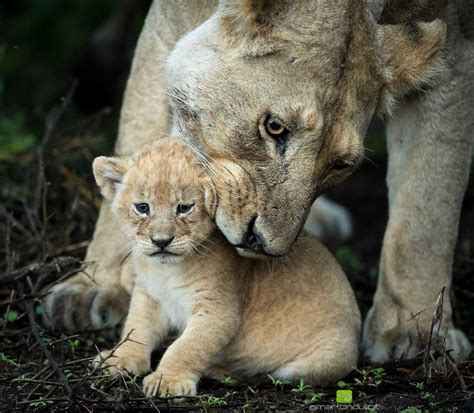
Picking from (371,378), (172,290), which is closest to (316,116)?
Result: (172,290)

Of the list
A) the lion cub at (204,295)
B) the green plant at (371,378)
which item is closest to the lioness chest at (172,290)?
the lion cub at (204,295)

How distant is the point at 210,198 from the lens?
4.94 m

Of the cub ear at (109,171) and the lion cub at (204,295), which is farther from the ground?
the cub ear at (109,171)

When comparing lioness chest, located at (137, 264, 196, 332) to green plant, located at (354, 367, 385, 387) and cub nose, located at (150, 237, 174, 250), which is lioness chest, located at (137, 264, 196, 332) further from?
green plant, located at (354, 367, 385, 387)

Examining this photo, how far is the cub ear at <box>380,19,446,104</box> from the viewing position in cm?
537

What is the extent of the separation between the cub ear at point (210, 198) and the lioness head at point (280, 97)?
38 millimetres

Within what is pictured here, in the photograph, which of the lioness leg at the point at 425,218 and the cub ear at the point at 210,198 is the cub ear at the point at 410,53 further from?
the cub ear at the point at 210,198

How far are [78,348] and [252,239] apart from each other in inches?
49.1

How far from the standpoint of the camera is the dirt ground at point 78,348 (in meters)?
4.78

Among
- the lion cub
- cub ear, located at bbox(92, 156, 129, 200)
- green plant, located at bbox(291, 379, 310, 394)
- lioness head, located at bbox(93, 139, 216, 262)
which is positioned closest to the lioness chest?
the lion cub

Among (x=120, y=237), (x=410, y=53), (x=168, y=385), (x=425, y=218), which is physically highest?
(x=410, y=53)

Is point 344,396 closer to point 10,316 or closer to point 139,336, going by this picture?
point 139,336

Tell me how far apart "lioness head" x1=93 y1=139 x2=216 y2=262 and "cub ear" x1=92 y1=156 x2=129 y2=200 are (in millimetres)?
41

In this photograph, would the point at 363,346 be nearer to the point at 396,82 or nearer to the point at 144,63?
the point at 396,82
